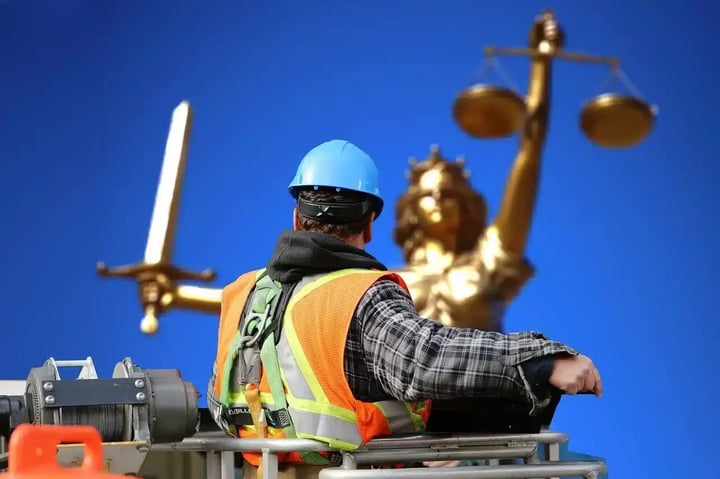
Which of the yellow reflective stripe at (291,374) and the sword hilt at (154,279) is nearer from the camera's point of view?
the yellow reflective stripe at (291,374)

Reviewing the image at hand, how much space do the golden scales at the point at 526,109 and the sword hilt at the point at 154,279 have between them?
4.78 ft

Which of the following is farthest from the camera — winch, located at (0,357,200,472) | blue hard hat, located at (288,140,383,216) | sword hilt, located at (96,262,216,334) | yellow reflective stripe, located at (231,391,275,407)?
sword hilt, located at (96,262,216,334)

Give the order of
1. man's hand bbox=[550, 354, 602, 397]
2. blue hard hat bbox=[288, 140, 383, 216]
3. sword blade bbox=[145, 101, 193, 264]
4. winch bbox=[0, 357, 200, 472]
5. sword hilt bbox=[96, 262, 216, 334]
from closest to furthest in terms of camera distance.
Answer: man's hand bbox=[550, 354, 602, 397] → winch bbox=[0, 357, 200, 472] → blue hard hat bbox=[288, 140, 383, 216] → sword hilt bbox=[96, 262, 216, 334] → sword blade bbox=[145, 101, 193, 264]

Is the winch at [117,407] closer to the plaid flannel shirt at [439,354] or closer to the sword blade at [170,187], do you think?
the plaid flannel shirt at [439,354]

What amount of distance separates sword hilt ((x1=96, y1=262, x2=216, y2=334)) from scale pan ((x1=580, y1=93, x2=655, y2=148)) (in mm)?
2001

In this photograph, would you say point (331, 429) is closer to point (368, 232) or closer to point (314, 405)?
point (314, 405)

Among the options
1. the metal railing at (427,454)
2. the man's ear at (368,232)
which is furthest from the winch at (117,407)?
the man's ear at (368,232)

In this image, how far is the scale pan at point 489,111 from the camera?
499cm

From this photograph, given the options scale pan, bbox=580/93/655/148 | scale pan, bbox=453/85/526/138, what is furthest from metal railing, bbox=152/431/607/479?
scale pan, bbox=580/93/655/148

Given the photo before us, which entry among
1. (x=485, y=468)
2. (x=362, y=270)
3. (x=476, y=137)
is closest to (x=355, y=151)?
(x=362, y=270)

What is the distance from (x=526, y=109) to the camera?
5.05 m

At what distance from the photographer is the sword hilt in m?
4.91

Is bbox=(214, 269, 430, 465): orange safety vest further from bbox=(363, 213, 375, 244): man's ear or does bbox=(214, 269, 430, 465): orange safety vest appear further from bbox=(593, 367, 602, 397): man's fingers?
bbox=(593, 367, 602, 397): man's fingers

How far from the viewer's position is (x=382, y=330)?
1.95m
